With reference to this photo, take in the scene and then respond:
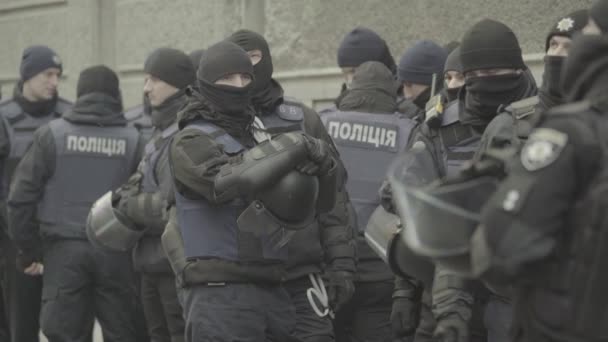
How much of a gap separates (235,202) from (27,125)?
4.08 metres

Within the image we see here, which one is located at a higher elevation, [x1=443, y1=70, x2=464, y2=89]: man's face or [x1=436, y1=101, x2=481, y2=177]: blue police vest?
[x1=436, y1=101, x2=481, y2=177]: blue police vest

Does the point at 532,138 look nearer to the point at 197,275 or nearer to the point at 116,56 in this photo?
the point at 197,275

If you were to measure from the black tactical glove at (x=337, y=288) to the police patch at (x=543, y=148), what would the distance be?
247 cm

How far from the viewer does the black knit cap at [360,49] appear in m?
7.93

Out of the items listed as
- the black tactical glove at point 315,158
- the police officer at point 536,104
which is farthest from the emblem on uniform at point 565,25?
the black tactical glove at point 315,158

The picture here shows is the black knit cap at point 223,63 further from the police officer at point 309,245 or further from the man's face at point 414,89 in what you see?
the man's face at point 414,89

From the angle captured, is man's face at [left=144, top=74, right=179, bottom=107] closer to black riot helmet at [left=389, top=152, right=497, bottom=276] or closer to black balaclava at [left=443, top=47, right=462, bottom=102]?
black balaclava at [left=443, top=47, right=462, bottom=102]

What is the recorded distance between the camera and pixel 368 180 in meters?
6.86

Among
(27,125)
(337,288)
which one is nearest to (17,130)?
(27,125)

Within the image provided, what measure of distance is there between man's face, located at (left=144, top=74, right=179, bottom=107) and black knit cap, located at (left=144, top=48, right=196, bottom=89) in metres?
0.02

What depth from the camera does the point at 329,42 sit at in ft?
34.4

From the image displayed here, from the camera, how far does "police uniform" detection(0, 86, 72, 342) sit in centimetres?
913

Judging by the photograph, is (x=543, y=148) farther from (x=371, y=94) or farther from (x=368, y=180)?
(x=371, y=94)

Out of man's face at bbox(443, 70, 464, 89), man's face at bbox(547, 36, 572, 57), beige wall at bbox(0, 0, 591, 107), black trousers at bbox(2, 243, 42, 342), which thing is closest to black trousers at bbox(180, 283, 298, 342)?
man's face at bbox(547, 36, 572, 57)
